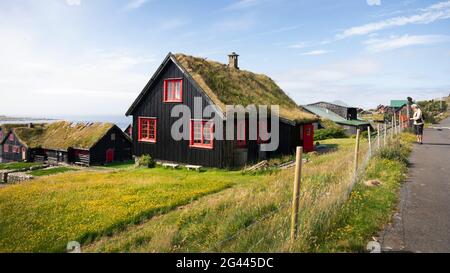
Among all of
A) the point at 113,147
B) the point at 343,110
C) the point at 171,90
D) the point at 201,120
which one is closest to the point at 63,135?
the point at 113,147

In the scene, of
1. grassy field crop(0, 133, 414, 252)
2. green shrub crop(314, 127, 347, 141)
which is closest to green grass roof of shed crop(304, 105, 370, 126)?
green shrub crop(314, 127, 347, 141)

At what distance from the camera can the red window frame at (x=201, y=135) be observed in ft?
63.7

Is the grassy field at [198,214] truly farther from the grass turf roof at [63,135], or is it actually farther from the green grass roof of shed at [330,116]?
the green grass roof of shed at [330,116]

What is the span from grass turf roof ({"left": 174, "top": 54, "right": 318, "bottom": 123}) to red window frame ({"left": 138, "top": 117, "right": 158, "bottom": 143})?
15.9 ft

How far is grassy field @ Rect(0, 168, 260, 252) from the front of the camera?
922 cm

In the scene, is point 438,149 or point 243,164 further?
point 243,164

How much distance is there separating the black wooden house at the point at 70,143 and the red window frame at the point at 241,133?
25.6 m

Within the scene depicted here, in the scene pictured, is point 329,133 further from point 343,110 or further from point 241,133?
point 241,133

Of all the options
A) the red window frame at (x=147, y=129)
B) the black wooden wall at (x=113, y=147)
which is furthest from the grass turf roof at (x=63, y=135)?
the red window frame at (x=147, y=129)

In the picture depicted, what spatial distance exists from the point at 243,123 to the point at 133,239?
12974 millimetres
